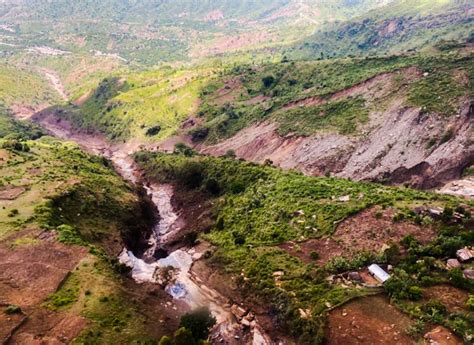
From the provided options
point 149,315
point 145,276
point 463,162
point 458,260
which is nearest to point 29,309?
point 149,315

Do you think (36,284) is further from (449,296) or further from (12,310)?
(449,296)

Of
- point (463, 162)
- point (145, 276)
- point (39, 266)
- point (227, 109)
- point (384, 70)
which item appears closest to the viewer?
point (39, 266)

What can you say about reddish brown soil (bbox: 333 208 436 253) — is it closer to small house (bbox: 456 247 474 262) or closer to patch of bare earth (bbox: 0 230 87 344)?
small house (bbox: 456 247 474 262)

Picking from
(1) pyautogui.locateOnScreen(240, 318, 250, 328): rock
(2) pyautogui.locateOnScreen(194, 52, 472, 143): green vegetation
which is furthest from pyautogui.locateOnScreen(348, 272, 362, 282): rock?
(2) pyautogui.locateOnScreen(194, 52, 472, 143): green vegetation

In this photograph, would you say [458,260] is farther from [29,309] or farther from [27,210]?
[27,210]

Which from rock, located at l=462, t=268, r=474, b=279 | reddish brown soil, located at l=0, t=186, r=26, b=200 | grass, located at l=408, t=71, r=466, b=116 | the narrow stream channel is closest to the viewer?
rock, located at l=462, t=268, r=474, b=279

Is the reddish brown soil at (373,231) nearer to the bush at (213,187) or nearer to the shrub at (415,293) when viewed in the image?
the shrub at (415,293)
